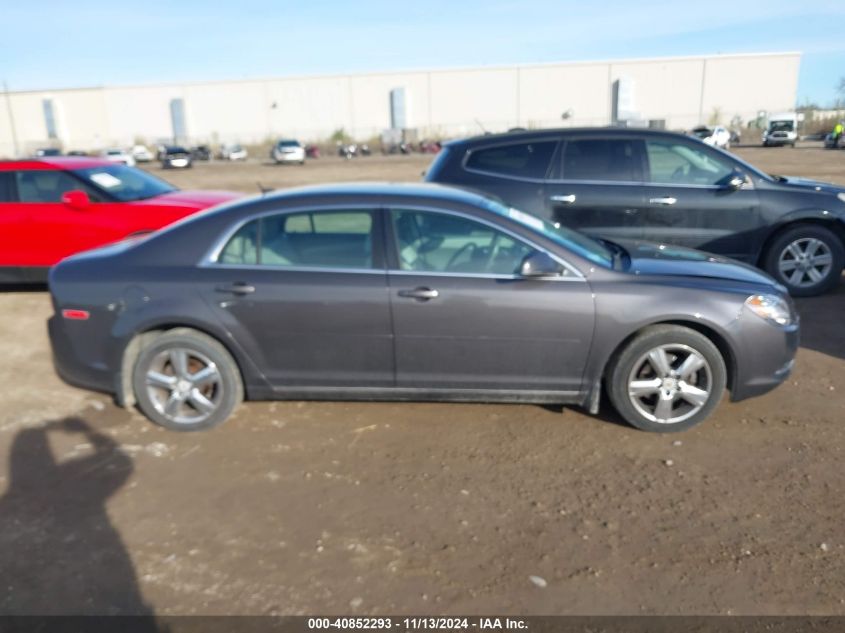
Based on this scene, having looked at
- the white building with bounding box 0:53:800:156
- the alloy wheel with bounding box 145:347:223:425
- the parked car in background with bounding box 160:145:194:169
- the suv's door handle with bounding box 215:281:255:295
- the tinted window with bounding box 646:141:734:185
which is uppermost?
the white building with bounding box 0:53:800:156

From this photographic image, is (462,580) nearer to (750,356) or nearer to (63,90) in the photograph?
(750,356)

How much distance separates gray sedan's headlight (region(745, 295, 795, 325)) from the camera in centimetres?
409

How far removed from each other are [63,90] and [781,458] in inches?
3582

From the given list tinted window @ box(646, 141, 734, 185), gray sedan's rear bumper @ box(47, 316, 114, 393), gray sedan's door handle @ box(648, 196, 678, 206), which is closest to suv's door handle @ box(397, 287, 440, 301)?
gray sedan's rear bumper @ box(47, 316, 114, 393)

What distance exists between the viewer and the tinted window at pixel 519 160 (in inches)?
280

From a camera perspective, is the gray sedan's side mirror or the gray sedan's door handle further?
the gray sedan's door handle

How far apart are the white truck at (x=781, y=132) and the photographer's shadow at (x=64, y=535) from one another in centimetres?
5164

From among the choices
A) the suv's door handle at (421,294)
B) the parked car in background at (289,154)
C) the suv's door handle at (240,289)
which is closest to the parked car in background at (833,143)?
the parked car in background at (289,154)

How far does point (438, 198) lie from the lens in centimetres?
429

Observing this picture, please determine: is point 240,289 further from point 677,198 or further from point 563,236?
point 677,198

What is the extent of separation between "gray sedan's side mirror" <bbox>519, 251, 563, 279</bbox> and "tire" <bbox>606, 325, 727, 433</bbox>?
0.64m

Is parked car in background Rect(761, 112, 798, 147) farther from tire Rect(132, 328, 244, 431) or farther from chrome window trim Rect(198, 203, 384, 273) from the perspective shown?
tire Rect(132, 328, 244, 431)

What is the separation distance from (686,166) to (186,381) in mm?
5315

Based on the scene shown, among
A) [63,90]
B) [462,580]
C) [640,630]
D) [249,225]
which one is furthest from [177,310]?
[63,90]
